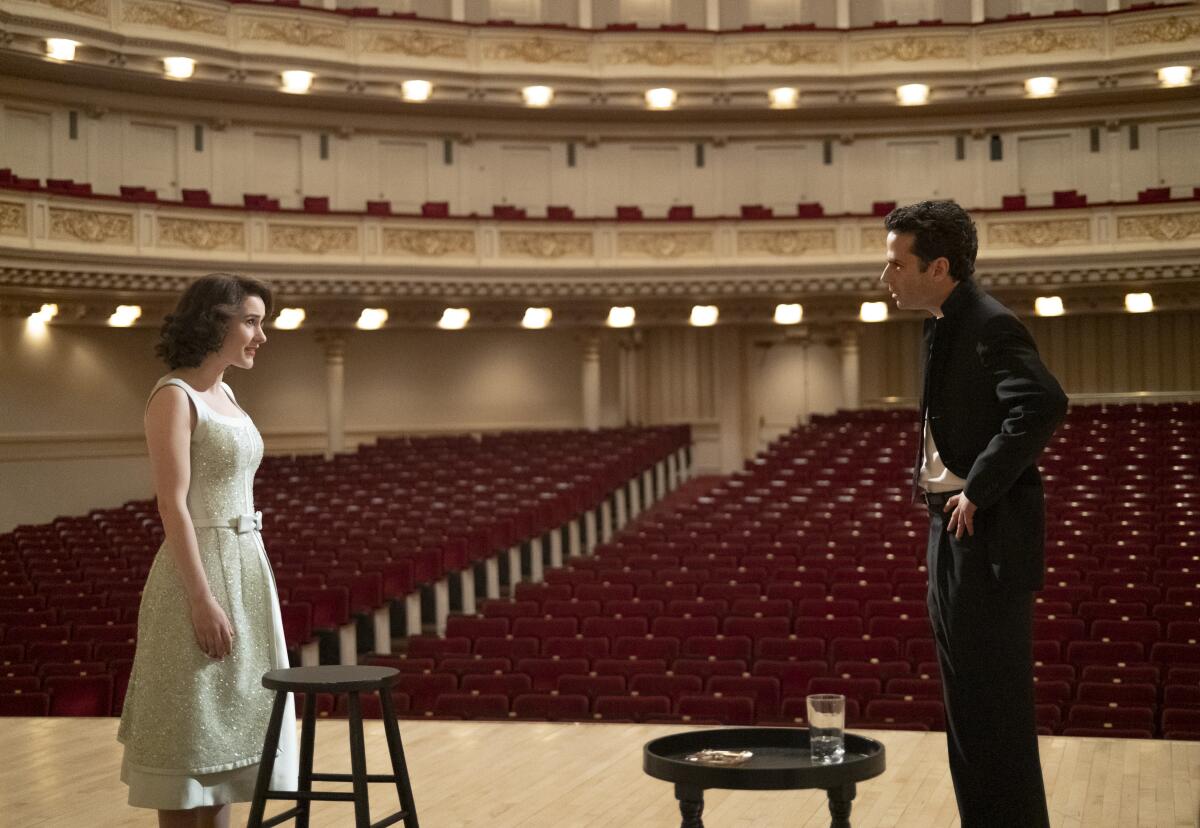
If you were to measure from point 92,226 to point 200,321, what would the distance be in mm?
14537

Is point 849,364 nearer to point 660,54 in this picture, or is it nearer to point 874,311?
point 874,311

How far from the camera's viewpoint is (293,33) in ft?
64.5

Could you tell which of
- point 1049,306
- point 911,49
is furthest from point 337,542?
point 911,49

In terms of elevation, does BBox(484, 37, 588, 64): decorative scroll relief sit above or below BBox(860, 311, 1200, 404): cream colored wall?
above

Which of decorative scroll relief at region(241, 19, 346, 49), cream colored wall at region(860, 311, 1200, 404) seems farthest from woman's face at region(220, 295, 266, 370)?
cream colored wall at region(860, 311, 1200, 404)

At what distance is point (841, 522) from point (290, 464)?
7.66 meters

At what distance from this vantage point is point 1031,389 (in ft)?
8.92

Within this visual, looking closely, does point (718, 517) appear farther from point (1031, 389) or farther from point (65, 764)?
point (1031, 389)

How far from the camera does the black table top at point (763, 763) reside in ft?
9.34

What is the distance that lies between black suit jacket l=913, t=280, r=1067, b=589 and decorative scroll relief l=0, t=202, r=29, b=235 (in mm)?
14881

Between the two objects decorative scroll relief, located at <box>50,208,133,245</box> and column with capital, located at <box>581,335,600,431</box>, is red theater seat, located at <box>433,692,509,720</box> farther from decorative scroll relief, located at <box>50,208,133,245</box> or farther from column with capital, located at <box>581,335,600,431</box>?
column with capital, located at <box>581,335,600,431</box>

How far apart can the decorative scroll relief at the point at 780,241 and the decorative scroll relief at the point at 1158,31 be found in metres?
5.65

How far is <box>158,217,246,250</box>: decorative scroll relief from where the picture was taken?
1741 centimetres

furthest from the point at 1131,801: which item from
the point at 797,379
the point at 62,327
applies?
the point at 797,379
